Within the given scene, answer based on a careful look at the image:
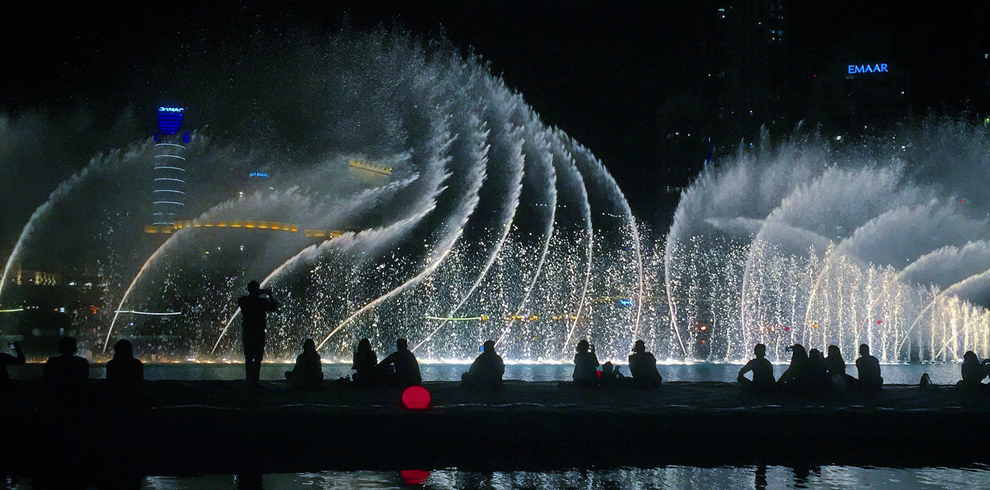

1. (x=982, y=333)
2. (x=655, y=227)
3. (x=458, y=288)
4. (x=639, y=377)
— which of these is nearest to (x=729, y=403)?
(x=639, y=377)

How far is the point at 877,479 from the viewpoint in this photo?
10.5 meters

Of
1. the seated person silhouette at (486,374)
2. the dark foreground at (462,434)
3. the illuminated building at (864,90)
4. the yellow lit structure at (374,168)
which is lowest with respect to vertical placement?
the dark foreground at (462,434)

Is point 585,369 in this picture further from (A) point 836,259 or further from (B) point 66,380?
(A) point 836,259

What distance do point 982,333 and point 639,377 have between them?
6313cm

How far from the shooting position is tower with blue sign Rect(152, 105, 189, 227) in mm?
176375

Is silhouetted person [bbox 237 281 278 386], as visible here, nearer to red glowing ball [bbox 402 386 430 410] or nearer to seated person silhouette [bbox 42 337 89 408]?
seated person silhouette [bbox 42 337 89 408]

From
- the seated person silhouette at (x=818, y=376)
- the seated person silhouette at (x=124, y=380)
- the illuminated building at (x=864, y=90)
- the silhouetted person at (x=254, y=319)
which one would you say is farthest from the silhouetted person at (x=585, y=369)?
the illuminated building at (x=864, y=90)

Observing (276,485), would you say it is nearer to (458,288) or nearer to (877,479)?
(877,479)

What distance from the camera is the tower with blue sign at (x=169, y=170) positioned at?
176 m

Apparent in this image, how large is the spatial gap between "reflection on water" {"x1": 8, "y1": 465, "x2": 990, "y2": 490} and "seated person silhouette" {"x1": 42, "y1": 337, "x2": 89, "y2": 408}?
84.2 inches

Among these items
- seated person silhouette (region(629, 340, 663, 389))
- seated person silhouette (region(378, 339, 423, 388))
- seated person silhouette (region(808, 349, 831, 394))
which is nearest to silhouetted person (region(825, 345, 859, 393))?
seated person silhouette (region(808, 349, 831, 394))

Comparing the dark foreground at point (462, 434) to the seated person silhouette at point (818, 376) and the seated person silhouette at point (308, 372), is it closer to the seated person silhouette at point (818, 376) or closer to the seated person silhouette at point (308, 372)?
the seated person silhouette at point (308, 372)

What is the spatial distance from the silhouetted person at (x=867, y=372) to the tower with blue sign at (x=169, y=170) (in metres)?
168

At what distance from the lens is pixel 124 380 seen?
12.2 m
